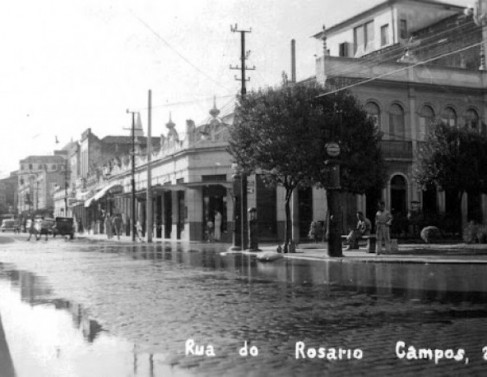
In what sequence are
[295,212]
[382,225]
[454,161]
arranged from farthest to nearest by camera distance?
[295,212] → [454,161] → [382,225]

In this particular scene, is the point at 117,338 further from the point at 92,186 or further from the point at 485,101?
the point at 92,186

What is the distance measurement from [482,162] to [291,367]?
85.1ft

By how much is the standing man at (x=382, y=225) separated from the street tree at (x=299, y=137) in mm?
2746

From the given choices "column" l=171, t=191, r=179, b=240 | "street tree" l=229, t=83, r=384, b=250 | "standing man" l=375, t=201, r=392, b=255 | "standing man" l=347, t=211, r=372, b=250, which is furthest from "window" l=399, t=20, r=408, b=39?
"standing man" l=375, t=201, r=392, b=255

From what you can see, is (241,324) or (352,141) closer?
(241,324)

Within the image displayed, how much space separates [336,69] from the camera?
33.7m

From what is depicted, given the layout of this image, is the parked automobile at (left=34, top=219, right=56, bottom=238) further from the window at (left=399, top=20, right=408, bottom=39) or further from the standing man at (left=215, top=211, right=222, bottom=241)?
the window at (left=399, top=20, right=408, bottom=39)

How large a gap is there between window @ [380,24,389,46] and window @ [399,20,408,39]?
0.99 metres

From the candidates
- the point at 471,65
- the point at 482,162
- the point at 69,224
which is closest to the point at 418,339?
the point at 482,162

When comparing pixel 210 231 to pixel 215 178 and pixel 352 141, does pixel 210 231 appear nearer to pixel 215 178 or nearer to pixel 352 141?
pixel 215 178

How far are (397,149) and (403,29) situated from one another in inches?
390

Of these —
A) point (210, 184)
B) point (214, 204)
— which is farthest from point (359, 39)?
point (214, 204)

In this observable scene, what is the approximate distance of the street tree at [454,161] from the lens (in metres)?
28.6

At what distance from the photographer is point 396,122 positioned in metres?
35.6
